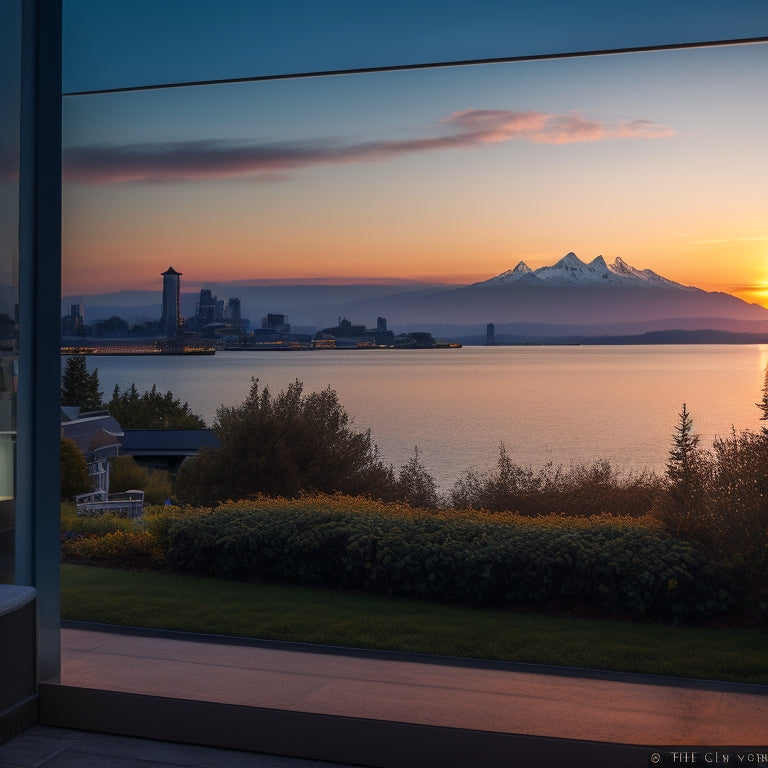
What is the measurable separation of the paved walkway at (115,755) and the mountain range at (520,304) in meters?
6.37

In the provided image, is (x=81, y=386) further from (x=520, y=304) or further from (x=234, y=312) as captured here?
(x=520, y=304)

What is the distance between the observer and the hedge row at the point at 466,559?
5.01 m

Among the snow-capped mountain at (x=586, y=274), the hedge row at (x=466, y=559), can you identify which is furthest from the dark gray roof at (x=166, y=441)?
the snow-capped mountain at (x=586, y=274)

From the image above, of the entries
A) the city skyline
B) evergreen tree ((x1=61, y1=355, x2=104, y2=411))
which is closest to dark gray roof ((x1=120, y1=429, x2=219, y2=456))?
evergreen tree ((x1=61, y1=355, x2=104, y2=411))

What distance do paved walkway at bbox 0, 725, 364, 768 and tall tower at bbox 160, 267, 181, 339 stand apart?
6195 millimetres

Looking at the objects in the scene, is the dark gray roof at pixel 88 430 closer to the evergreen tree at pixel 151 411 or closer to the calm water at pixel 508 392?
the evergreen tree at pixel 151 411

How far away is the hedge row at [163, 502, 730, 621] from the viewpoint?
16.4 ft

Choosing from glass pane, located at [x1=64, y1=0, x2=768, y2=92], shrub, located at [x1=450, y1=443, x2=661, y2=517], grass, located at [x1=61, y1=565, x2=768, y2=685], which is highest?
glass pane, located at [x1=64, y1=0, x2=768, y2=92]

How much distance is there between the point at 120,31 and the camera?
484 cm

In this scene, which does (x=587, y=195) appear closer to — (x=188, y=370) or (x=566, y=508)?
(x=566, y=508)

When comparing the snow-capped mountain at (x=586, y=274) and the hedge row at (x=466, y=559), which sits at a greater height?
the snow-capped mountain at (x=586, y=274)

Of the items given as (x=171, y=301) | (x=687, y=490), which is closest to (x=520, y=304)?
(x=687, y=490)

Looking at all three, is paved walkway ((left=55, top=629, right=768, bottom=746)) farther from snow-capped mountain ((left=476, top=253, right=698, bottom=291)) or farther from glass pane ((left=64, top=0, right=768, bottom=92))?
snow-capped mountain ((left=476, top=253, right=698, bottom=291))

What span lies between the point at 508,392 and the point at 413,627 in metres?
4.45
